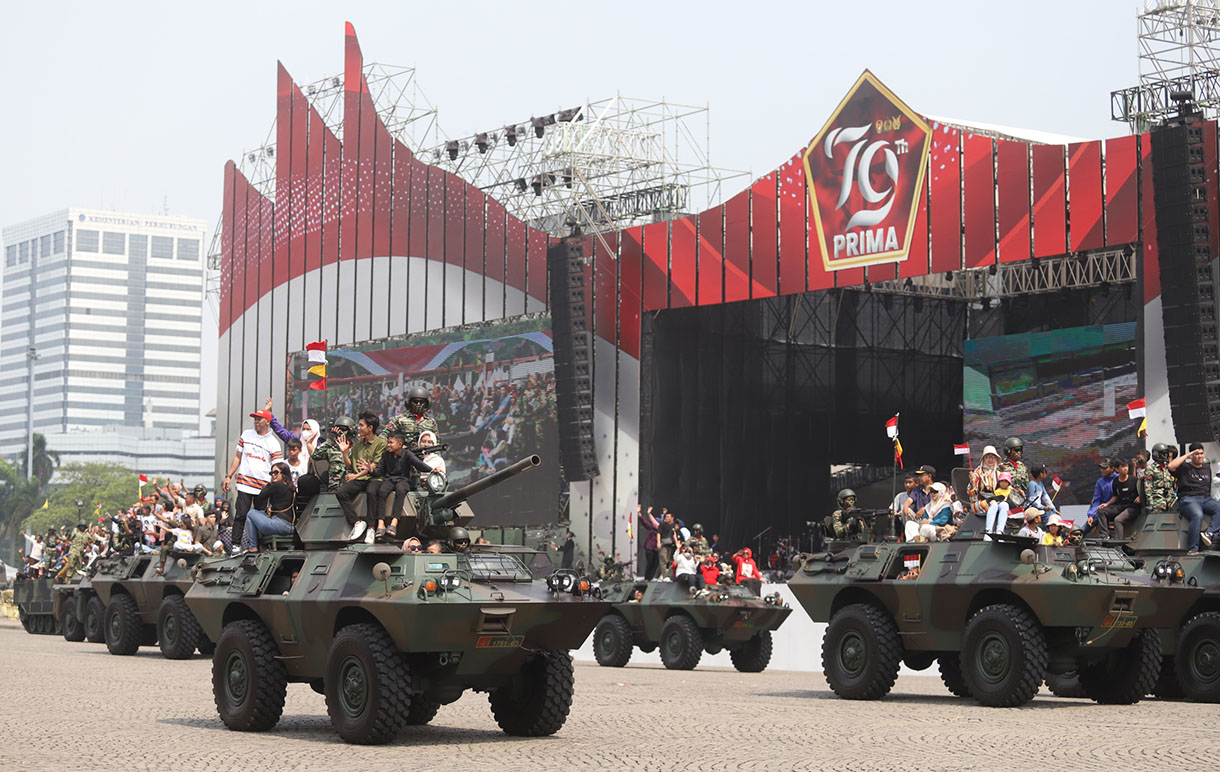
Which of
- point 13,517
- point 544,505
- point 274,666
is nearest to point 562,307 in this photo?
point 544,505

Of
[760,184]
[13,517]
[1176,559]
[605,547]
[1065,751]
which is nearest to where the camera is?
[1065,751]

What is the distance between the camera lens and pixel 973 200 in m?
36.6

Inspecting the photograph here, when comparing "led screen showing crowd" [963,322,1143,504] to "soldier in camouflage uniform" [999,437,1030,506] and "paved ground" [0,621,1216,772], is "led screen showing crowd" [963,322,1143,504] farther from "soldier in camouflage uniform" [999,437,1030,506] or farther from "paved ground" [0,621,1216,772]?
"paved ground" [0,621,1216,772]

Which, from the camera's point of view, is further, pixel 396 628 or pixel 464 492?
pixel 464 492

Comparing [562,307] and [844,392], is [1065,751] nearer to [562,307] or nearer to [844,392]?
[562,307]

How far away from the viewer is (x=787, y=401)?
4859 centimetres

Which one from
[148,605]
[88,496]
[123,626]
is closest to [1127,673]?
[148,605]

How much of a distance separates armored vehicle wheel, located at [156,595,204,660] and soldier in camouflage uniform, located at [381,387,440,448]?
1054cm

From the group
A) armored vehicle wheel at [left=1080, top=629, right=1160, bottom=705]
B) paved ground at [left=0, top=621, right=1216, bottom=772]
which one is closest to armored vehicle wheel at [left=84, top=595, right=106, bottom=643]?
paved ground at [left=0, top=621, right=1216, bottom=772]

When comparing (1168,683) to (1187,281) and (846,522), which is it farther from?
(1187,281)

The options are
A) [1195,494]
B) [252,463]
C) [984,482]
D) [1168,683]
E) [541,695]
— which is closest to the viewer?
[541,695]

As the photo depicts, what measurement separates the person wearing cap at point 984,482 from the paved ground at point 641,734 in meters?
2.07

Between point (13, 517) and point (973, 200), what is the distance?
11212 centimetres

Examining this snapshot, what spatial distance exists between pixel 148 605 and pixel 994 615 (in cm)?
1383
